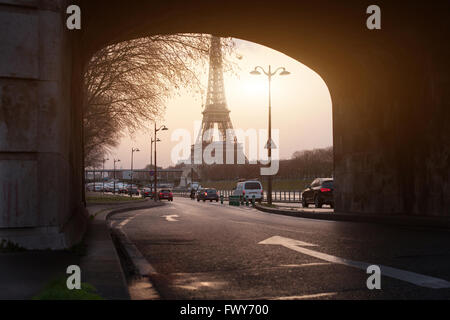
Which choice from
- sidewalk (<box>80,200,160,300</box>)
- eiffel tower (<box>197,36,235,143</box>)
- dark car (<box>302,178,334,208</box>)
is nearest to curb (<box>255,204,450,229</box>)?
sidewalk (<box>80,200,160,300</box>)

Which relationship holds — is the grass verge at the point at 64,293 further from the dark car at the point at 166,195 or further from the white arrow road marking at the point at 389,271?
the dark car at the point at 166,195

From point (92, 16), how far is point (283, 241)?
21.2 feet

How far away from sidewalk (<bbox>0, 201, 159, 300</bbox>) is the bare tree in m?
11.8

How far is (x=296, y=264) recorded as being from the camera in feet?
→ 22.3

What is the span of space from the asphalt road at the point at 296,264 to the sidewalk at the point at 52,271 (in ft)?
1.76

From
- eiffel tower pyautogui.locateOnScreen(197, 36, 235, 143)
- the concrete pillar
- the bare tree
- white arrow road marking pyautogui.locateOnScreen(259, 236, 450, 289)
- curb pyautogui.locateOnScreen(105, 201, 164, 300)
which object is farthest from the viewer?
eiffel tower pyautogui.locateOnScreen(197, 36, 235, 143)

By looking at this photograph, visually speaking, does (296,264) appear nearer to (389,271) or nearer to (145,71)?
(389,271)

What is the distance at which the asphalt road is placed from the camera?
5027 millimetres

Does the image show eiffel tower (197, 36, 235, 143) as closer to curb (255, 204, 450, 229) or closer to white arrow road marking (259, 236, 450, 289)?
curb (255, 204, 450, 229)

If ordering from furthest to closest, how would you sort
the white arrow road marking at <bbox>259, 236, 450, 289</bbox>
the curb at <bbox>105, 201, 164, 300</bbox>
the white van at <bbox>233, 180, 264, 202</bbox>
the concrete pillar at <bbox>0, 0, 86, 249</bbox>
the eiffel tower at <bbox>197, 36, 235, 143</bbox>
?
the eiffel tower at <bbox>197, 36, 235, 143</bbox>, the white van at <bbox>233, 180, 264, 202</bbox>, the concrete pillar at <bbox>0, 0, 86, 249</bbox>, the white arrow road marking at <bbox>259, 236, 450, 289</bbox>, the curb at <bbox>105, 201, 164, 300</bbox>

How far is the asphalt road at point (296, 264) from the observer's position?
5.03 metres

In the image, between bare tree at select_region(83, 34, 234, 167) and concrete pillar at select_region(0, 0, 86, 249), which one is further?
bare tree at select_region(83, 34, 234, 167)
